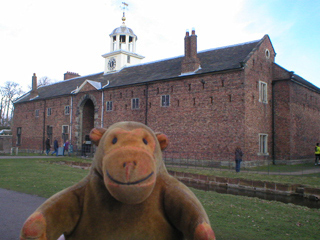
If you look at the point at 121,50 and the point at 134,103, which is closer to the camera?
the point at 134,103

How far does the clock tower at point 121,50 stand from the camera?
37250mm

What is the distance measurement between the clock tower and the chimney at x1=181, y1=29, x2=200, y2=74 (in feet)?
43.9

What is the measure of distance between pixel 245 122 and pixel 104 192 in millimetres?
20166

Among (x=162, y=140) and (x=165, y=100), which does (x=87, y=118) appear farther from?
(x=162, y=140)

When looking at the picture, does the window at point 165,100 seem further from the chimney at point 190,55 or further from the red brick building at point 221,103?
the chimney at point 190,55

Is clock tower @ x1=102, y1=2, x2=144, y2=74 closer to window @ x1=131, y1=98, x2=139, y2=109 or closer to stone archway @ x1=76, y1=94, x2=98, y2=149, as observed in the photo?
stone archway @ x1=76, y1=94, x2=98, y2=149

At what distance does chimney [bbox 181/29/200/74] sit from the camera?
24844 mm

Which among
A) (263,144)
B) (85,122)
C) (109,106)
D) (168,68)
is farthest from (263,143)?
(85,122)

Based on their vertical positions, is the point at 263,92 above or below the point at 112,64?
below

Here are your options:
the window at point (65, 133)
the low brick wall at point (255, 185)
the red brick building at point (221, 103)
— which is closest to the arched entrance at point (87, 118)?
the window at point (65, 133)

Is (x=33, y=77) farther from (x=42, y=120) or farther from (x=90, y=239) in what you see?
(x=90, y=239)

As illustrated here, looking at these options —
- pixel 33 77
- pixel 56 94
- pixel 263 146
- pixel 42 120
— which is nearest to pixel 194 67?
pixel 263 146

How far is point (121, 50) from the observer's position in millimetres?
37188

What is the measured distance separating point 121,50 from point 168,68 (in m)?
11.3
